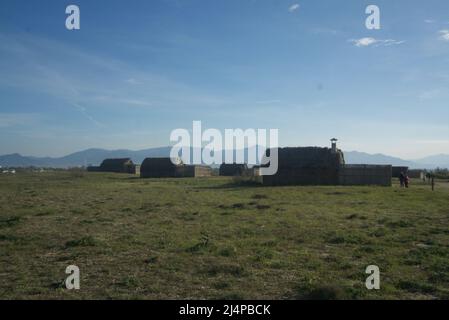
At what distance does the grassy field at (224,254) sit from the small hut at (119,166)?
80.6 m

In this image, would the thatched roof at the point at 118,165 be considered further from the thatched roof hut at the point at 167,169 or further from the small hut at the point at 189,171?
the small hut at the point at 189,171

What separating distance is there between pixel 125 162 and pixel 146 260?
9336 centimetres

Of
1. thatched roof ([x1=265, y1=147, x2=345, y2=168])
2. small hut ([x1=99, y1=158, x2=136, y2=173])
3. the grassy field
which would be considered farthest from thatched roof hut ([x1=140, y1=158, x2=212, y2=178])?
the grassy field

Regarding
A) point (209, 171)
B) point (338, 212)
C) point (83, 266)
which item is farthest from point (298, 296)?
point (209, 171)

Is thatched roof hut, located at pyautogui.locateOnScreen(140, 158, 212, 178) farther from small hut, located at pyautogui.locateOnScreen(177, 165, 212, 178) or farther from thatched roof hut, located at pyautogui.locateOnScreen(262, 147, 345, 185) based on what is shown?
thatched roof hut, located at pyautogui.locateOnScreen(262, 147, 345, 185)

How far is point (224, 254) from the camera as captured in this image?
392 inches

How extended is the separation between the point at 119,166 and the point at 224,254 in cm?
9330

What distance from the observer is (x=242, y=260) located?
9.39 metres

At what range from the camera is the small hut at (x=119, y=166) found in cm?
9744

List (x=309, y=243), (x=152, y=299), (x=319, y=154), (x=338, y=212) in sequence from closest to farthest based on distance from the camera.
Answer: (x=152, y=299) → (x=309, y=243) → (x=338, y=212) → (x=319, y=154)

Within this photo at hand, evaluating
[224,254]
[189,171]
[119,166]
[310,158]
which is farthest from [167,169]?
[224,254]

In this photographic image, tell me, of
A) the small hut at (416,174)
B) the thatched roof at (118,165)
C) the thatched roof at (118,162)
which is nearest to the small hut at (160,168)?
the thatched roof at (118,165)

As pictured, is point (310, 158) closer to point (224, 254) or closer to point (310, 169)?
point (310, 169)
